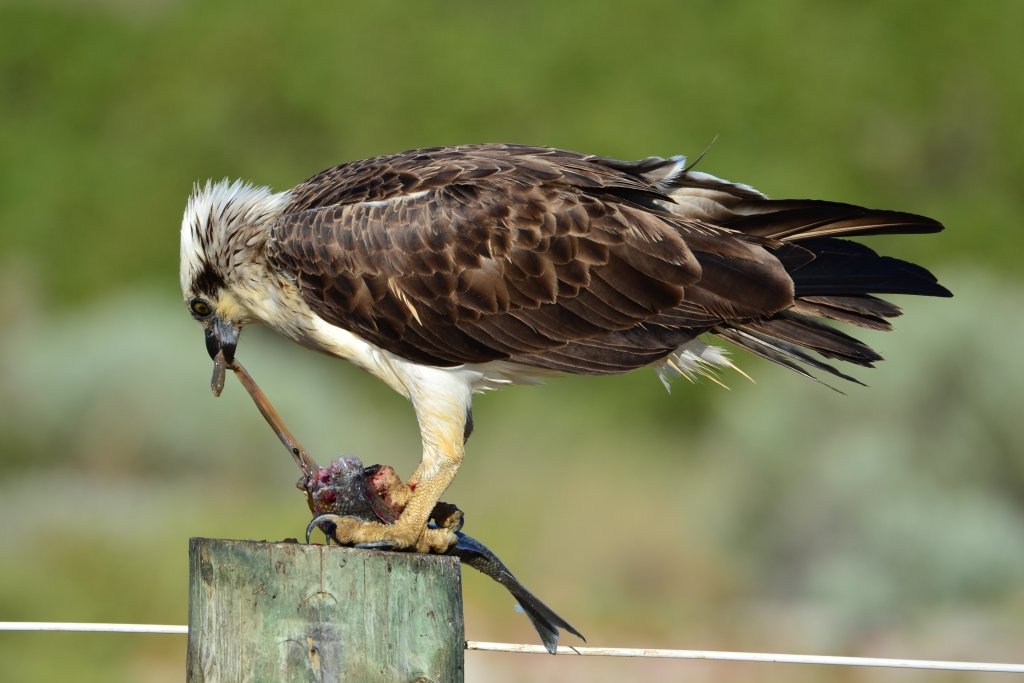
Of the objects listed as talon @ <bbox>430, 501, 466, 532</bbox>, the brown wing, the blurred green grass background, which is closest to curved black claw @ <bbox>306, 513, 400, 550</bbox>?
talon @ <bbox>430, 501, 466, 532</bbox>

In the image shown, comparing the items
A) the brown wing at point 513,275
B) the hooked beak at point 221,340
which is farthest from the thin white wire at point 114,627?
the hooked beak at point 221,340

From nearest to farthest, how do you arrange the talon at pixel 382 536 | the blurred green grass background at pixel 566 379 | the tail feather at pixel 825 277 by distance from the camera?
the talon at pixel 382 536 → the tail feather at pixel 825 277 → the blurred green grass background at pixel 566 379

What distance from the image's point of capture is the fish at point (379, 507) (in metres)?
4.93

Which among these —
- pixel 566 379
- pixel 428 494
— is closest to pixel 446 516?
pixel 428 494

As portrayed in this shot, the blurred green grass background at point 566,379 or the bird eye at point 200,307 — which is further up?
the blurred green grass background at point 566,379

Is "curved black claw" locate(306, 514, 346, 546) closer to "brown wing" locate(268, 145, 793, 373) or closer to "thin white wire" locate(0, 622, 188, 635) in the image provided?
"thin white wire" locate(0, 622, 188, 635)

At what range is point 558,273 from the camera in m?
5.91

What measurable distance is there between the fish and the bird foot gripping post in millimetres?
610

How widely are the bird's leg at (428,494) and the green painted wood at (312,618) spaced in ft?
3.58

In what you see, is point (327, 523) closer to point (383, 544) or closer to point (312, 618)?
point (383, 544)

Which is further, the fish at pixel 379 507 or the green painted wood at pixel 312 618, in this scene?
the fish at pixel 379 507

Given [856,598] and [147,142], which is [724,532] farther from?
[147,142]

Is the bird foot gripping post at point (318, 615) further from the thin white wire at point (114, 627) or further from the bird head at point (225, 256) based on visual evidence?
the bird head at point (225, 256)

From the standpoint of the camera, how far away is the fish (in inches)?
194
